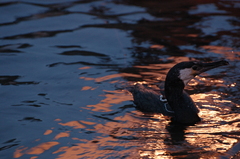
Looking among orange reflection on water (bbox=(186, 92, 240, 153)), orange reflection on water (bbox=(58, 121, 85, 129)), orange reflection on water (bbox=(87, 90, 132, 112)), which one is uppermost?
orange reflection on water (bbox=(87, 90, 132, 112))

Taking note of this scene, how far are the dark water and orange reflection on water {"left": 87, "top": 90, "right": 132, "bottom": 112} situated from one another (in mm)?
19

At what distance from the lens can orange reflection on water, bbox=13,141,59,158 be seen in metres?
5.84

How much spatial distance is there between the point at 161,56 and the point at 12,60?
146 inches

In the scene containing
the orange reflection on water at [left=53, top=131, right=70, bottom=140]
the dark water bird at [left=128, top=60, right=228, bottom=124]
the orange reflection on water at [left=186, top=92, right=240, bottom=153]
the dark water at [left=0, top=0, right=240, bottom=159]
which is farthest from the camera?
the dark water bird at [left=128, top=60, right=228, bottom=124]

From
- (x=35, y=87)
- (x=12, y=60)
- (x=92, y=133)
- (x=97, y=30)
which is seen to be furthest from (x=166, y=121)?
(x=97, y=30)

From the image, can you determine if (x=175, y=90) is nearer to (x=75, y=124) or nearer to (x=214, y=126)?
(x=214, y=126)

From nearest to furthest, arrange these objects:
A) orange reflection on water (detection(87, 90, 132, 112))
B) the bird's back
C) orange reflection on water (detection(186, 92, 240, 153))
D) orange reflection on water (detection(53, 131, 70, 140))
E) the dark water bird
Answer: orange reflection on water (detection(186, 92, 240, 153)) < orange reflection on water (detection(53, 131, 70, 140)) < the dark water bird < the bird's back < orange reflection on water (detection(87, 90, 132, 112))

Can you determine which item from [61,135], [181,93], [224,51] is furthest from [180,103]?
[224,51]

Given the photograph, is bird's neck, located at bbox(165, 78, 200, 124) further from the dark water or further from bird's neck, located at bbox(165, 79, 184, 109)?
the dark water

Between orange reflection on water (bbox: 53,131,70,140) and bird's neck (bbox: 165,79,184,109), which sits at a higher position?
bird's neck (bbox: 165,79,184,109)

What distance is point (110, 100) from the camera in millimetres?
7750

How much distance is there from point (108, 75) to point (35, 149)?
338 centimetres

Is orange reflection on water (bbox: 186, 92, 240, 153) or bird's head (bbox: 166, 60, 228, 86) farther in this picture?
bird's head (bbox: 166, 60, 228, 86)

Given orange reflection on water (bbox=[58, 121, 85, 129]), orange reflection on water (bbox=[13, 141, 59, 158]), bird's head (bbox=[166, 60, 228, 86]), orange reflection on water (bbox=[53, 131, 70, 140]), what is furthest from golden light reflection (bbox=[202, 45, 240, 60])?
orange reflection on water (bbox=[13, 141, 59, 158])
